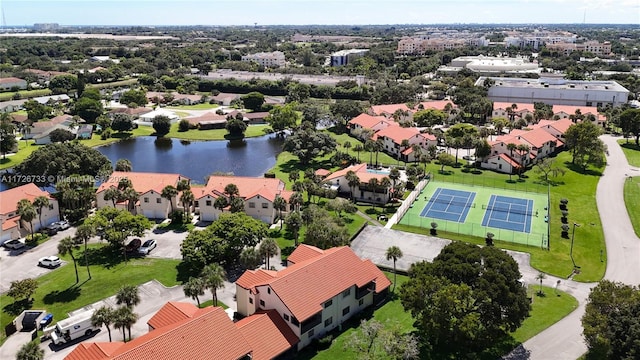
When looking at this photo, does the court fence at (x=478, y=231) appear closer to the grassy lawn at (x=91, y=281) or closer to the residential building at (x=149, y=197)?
the grassy lawn at (x=91, y=281)

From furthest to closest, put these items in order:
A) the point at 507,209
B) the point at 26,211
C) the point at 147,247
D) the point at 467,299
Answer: the point at 507,209 → the point at 147,247 → the point at 26,211 → the point at 467,299

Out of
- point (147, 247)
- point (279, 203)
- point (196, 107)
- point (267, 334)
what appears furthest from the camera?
point (196, 107)

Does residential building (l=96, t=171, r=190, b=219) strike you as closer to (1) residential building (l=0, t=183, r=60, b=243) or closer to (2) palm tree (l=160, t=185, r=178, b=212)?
(2) palm tree (l=160, t=185, r=178, b=212)

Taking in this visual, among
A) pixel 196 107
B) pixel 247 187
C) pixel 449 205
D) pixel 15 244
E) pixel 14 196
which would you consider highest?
pixel 196 107

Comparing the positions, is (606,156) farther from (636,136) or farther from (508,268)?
(508,268)

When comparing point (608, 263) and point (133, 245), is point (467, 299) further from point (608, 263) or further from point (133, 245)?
point (133, 245)

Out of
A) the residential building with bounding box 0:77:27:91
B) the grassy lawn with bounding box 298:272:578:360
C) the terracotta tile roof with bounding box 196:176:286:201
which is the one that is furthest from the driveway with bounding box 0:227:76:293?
the residential building with bounding box 0:77:27:91

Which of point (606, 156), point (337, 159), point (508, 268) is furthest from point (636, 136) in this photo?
point (508, 268)

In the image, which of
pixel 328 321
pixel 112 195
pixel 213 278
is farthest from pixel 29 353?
pixel 112 195
